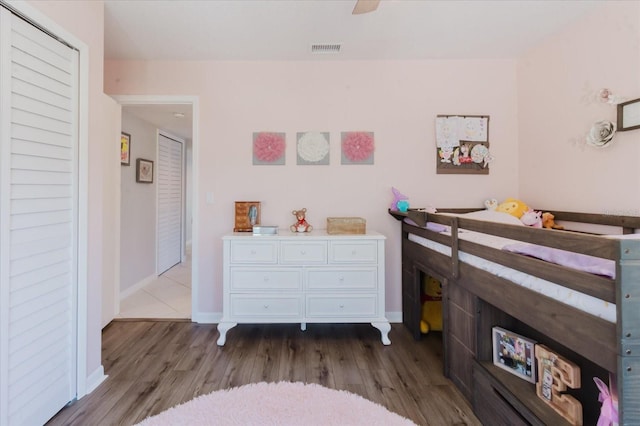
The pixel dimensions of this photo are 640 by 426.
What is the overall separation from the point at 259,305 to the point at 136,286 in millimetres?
2178

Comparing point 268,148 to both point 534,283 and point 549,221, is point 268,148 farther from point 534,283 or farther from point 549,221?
point 549,221

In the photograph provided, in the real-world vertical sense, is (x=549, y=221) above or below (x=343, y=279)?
above

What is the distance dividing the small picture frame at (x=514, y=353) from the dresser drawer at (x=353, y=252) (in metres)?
0.94

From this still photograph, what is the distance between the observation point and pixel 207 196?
270 centimetres

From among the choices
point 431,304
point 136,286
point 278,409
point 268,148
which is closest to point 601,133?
point 431,304

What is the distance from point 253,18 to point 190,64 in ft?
3.07

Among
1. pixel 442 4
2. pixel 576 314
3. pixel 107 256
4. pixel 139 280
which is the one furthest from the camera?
pixel 139 280

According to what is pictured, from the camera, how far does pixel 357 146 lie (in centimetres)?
270

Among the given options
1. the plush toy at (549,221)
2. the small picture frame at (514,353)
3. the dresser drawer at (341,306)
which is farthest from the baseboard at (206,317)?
the plush toy at (549,221)

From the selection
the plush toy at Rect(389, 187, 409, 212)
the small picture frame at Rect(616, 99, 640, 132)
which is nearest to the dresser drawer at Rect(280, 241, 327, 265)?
the plush toy at Rect(389, 187, 409, 212)

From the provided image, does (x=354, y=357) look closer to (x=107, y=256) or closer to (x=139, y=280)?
(x=107, y=256)

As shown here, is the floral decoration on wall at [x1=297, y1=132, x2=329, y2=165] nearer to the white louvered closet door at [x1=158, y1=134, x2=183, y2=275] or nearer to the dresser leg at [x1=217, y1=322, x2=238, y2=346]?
the dresser leg at [x1=217, y1=322, x2=238, y2=346]

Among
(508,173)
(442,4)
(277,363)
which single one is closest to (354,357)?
(277,363)

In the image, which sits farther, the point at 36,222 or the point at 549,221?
the point at 549,221
